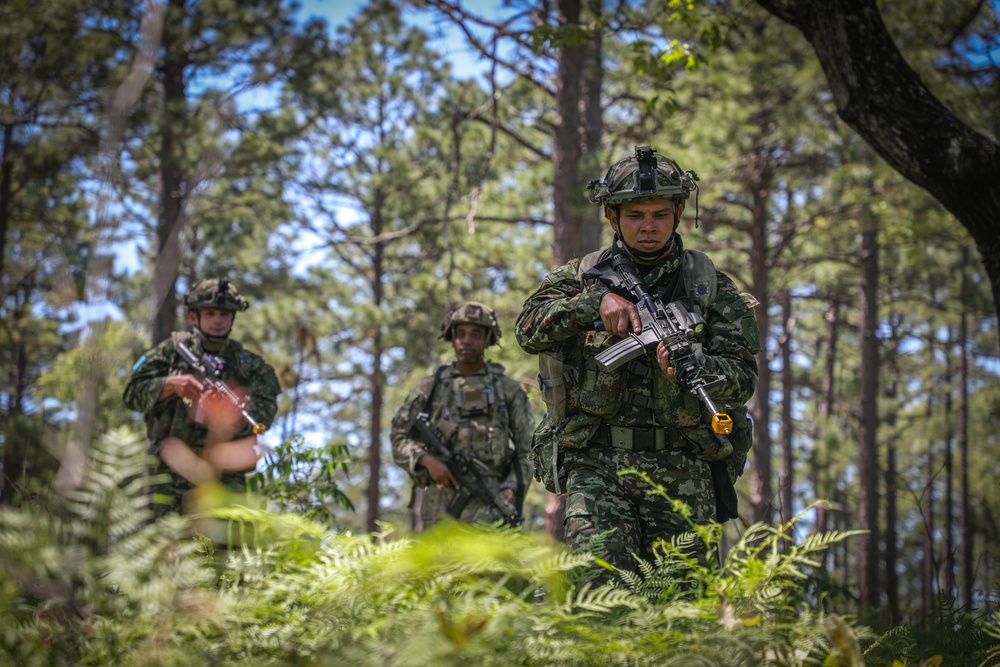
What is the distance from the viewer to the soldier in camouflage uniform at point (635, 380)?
370cm

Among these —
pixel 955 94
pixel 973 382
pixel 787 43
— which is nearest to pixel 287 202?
pixel 787 43

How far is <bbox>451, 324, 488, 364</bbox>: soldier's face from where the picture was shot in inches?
284

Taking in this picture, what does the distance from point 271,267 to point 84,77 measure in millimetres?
7258

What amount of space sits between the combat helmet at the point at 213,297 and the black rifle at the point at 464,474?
1714mm

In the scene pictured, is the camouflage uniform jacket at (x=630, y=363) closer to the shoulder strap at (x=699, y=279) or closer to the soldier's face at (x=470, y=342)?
the shoulder strap at (x=699, y=279)

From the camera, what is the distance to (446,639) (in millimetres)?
1506

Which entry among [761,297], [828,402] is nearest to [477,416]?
[761,297]

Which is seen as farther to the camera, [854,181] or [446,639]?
[854,181]

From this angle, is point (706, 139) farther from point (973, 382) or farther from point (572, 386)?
point (973, 382)

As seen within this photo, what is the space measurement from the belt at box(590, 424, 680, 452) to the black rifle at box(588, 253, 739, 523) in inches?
8.5

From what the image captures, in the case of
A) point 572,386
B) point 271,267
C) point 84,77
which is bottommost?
point 572,386

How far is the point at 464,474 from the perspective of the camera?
22.8ft

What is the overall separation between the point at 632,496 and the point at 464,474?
10.9 feet

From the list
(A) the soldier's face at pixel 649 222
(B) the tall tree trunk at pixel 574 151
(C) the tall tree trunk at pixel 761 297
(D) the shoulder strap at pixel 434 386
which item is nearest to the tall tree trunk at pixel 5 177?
Answer: (B) the tall tree trunk at pixel 574 151
